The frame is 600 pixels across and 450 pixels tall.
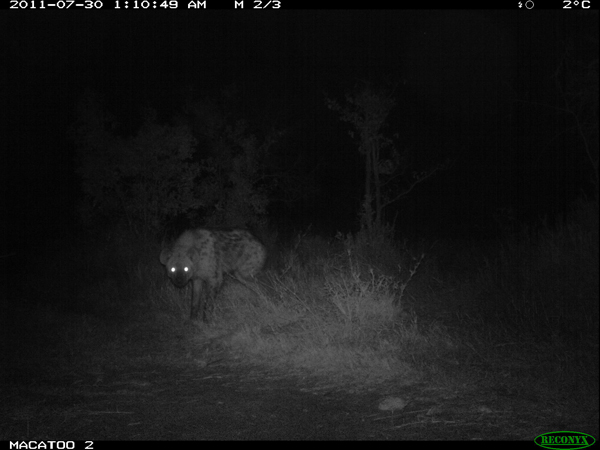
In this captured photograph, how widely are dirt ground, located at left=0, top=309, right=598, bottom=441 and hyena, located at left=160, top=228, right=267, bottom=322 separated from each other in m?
2.52

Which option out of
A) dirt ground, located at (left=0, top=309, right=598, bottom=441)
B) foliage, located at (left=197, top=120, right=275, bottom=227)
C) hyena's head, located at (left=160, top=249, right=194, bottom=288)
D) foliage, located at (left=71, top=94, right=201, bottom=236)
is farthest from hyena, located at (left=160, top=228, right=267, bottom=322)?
foliage, located at (left=197, top=120, right=275, bottom=227)

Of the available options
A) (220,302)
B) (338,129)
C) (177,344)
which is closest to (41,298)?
(220,302)

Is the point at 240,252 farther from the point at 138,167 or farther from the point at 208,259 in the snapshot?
the point at 138,167

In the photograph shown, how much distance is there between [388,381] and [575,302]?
208 centimetres

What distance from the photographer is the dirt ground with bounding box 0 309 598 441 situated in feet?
14.7

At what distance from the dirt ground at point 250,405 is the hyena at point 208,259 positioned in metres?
2.52

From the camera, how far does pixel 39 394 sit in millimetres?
5852

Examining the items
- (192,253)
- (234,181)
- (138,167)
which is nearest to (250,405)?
(192,253)

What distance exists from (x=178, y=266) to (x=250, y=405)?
452cm

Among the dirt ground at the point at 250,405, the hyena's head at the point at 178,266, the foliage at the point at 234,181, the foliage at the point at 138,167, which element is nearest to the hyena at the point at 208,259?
the hyena's head at the point at 178,266

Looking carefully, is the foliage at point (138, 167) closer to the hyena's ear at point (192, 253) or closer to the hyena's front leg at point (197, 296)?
the hyena's ear at point (192, 253)

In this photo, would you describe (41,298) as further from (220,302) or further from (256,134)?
(256,134)

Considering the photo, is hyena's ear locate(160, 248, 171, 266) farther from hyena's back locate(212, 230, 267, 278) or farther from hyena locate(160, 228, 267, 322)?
hyena's back locate(212, 230, 267, 278)

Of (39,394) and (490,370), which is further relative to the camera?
(39,394)
